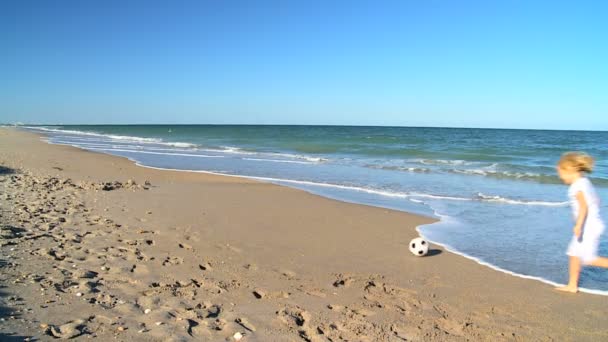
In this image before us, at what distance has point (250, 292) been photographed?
4.48 metres

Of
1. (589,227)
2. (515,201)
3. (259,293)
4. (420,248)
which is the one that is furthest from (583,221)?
(515,201)

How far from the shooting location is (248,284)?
15.4 feet

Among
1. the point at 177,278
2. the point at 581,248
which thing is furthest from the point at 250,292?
the point at 581,248

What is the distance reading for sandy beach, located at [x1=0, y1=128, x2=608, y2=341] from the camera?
3.67 m

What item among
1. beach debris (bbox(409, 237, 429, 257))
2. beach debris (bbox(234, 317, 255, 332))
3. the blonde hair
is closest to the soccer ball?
beach debris (bbox(409, 237, 429, 257))

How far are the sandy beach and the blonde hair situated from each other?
142 centimetres

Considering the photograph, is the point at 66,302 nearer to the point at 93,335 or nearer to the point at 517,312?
the point at 93,335

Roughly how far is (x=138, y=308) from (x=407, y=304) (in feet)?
8.68

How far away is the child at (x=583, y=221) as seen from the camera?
466cm

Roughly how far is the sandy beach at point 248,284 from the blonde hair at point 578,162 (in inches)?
56.1

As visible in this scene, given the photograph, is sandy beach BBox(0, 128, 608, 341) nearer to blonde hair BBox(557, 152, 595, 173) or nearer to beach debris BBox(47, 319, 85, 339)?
beach debris BBox(47, 319, 85, 339)

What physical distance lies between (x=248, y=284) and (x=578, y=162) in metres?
3.97

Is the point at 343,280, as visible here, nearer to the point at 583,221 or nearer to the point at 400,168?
the point at 583,221

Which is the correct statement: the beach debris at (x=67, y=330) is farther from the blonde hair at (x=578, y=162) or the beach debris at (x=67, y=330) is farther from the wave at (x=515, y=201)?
the wave at (x=515, y=201)
